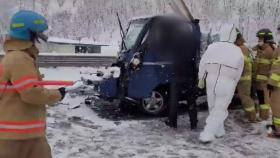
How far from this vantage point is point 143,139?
22.1 feet

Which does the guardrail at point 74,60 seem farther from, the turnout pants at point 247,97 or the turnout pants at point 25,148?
the turnout pants at point 25,148

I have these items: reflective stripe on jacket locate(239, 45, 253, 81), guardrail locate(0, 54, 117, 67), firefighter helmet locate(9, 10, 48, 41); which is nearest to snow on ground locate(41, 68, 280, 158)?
reflective stripe on jacket locate(239, 45, 253, 81)

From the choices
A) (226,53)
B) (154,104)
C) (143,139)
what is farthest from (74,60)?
(226,53)

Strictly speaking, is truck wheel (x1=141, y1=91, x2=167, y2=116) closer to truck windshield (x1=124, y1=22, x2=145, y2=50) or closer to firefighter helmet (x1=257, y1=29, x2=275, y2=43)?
truck windshield (x1=124, y1=22, x2=145, y2=50)

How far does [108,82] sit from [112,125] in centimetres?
97

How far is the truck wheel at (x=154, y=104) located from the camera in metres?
8.36

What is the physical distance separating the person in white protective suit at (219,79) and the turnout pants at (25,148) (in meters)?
3.47

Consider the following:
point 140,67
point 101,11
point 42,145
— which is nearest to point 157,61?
point 140,67

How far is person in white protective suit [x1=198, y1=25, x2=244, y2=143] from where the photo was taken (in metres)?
6.64

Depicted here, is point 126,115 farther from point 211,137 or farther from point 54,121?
point 211,137

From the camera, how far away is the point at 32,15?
11.4 feet

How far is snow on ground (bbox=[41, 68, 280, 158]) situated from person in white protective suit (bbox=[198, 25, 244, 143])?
0.29 metres

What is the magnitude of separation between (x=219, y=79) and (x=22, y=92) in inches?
156

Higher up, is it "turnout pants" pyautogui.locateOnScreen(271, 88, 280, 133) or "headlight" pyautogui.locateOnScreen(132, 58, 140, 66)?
"headlight" pyautogui.locateOnScreen(132, 58, 140, 66)
